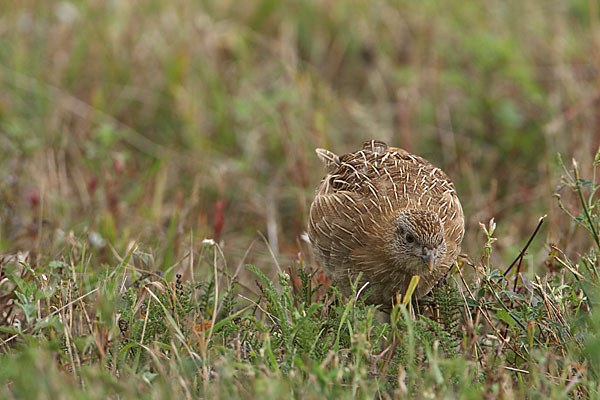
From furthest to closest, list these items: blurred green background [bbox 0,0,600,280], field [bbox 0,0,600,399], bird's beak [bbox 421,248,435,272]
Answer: blurred green background [bbox 0,0,600,280]
bird's beak [bbox 421,248,435,272]
field [bbox 0,0,600,399]

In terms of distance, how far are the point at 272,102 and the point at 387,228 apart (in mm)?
3185

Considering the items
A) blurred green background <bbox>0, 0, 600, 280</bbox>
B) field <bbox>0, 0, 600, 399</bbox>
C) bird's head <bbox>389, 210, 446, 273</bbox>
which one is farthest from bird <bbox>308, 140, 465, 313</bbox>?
blurred green background <bbox>0, 0, 600, 280</bbox>

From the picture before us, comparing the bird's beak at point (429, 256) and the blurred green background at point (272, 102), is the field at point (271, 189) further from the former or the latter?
the bird's beak at point (429, 256)

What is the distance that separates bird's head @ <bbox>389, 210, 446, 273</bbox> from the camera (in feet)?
14.1

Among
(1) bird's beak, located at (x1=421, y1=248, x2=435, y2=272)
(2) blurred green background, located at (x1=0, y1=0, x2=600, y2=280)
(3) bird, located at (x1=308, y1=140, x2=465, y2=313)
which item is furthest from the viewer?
(2) blurred green background, located at (x1=0, y1=0, x2=600, y2=280)

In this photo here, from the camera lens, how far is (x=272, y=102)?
7461 mm

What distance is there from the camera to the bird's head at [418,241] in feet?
14.1

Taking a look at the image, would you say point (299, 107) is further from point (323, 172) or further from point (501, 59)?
point (501, 59)

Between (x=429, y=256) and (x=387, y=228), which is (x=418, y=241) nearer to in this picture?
(x=429, y=256)

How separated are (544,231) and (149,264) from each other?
3.00 m

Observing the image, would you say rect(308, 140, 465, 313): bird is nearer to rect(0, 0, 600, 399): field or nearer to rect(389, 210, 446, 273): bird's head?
rect(389, 210, 446, 273): bird's head

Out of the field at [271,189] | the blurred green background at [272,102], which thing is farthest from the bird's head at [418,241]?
the blurred green background at [272,102]

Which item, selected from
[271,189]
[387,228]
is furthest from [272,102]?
[387,228]

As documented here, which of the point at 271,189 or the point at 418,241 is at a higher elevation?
the point at 418,241
